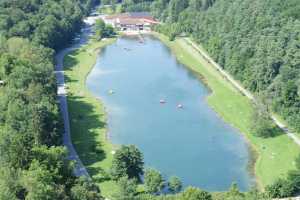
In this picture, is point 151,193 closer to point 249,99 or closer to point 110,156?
point 110,156

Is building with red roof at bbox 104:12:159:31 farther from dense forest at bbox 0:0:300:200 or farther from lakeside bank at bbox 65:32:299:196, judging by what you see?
lakeside bank at bbox 65:32:299:196

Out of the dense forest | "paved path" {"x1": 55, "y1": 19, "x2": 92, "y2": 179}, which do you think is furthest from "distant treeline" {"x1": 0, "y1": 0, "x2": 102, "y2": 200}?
"paved path" {"x1": 55, "y1": 19, "x2": 92, "y2": 179}

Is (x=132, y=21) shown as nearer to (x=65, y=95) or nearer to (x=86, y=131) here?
(x=65, y=95)

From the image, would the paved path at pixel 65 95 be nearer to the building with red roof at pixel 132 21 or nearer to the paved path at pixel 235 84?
the building with red roof at pixel 132 21

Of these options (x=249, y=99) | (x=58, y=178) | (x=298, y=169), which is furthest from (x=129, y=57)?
(x=58, y=178)

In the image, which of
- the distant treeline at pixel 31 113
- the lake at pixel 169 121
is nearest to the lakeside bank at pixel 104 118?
the lake at pixel 169 121
